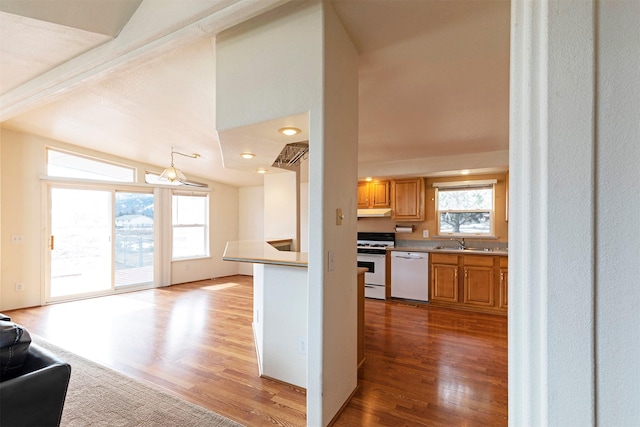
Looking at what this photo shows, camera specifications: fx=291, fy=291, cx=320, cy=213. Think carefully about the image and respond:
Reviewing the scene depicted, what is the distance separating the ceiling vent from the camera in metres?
2.85

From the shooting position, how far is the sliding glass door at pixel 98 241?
4.85 metres

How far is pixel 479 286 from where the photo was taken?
4.30m

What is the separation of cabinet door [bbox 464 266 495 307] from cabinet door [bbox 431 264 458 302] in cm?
15

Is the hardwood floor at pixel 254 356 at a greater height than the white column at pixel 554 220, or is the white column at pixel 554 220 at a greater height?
the white column at pixel 554 220

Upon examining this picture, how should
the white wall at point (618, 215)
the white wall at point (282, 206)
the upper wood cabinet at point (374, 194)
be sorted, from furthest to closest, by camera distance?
the upper wood cabinet at point (374, 194) → the white wall at point (282, 206) → the white wall at point (618, 215)

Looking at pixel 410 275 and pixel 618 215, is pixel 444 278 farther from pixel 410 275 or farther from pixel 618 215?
pixel 618 215

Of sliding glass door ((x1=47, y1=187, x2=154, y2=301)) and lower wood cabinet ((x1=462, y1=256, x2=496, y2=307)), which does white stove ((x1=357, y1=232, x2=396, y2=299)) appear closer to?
lower wood cabinet ((x1=462, y1=256, x2=496, y2=307))

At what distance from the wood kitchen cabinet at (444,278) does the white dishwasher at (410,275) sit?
10 cm

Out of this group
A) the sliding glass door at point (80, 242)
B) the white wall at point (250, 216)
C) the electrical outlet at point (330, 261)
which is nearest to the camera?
the electrical outlet at point (330, 261)

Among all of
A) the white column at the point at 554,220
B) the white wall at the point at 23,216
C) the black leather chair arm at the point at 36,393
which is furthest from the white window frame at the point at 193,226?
the white column at the point at 554,220

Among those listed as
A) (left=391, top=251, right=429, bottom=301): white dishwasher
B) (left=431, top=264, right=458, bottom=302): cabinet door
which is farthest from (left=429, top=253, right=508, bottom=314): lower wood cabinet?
(left=391, top=251, right=429, bottom=301): white dishwasher

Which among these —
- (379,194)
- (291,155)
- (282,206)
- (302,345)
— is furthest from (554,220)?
(379,194)

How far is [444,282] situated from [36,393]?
4563 millimetres

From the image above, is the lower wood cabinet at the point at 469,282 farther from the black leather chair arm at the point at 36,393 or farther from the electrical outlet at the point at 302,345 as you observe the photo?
the black leather chair arm at the point at 36,393
